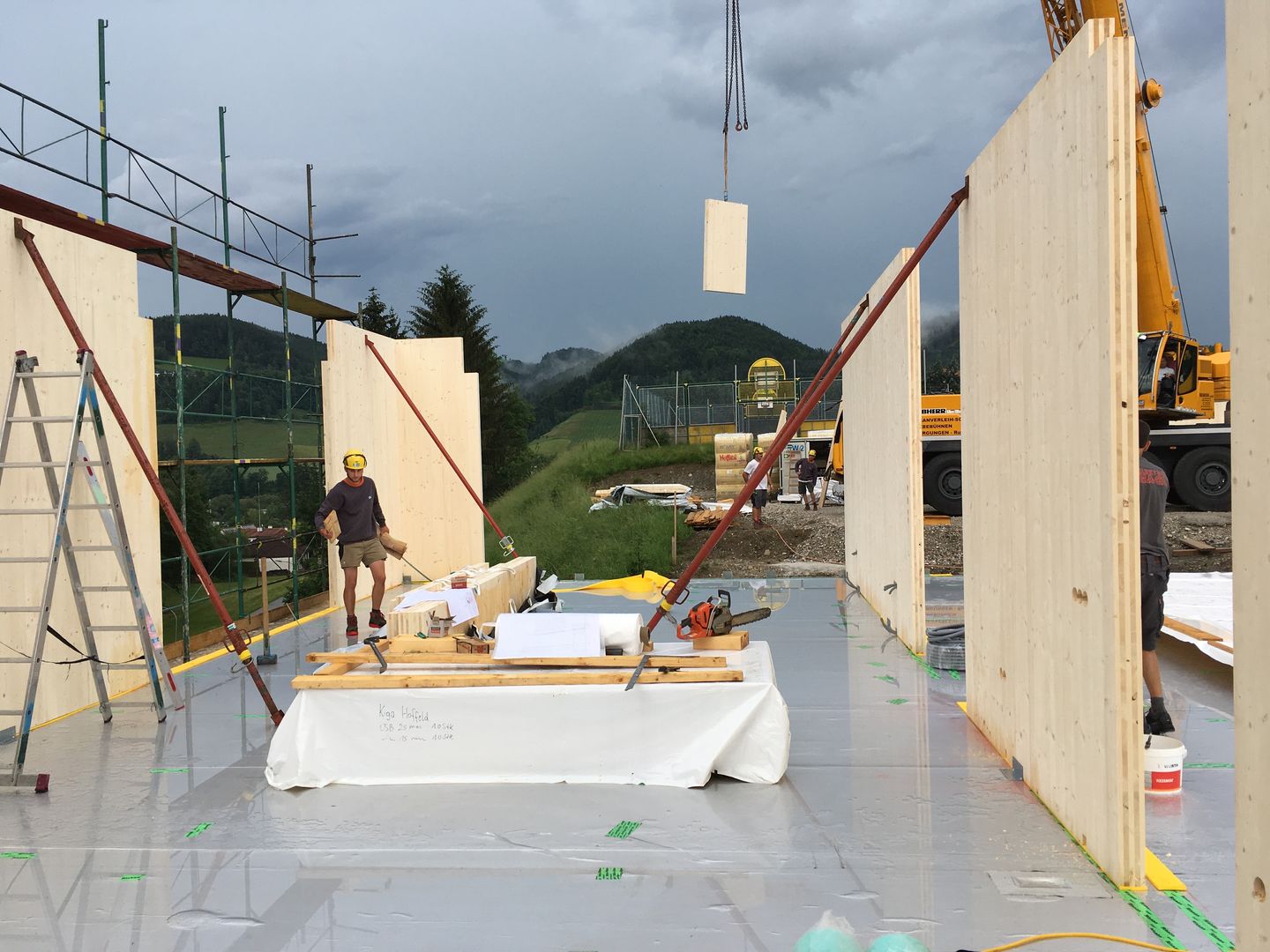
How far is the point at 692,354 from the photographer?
7462 centimetres

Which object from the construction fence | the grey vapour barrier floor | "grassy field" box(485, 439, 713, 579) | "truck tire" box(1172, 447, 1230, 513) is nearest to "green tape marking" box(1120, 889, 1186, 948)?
the grey vapour barrier floor

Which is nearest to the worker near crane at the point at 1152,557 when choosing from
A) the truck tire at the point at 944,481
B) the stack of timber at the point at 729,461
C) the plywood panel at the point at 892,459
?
the plywood panel at the point at 892,459

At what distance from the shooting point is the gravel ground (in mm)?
14703

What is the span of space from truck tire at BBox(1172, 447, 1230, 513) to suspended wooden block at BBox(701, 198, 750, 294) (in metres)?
11.7

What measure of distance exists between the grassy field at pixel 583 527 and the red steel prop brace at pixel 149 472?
9.90 m

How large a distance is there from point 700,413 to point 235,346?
1736 centimetres

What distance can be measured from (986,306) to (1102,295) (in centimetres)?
176

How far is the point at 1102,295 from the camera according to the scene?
3.64 metres

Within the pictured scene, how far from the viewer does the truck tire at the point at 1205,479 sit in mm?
16469

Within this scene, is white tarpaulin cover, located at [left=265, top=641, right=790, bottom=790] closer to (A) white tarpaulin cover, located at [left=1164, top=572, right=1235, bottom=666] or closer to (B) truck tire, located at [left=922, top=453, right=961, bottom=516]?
(A) white tarpaulin cover, located at [left=1164, top=572, right=1235, bottom=666]

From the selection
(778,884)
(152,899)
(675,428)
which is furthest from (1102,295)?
(675,428)

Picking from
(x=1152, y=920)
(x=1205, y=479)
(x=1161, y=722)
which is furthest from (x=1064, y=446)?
(x=1205, y=479)

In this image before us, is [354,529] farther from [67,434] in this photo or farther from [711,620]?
[711,620]

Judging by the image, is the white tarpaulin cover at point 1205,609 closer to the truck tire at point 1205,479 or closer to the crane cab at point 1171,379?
the crane cab at point 1171,379
